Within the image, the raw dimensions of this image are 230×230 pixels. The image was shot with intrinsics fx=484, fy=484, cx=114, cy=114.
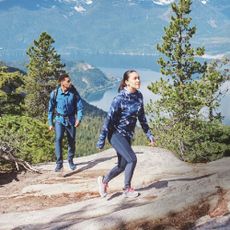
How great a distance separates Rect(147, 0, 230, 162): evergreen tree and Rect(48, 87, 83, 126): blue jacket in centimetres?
2640

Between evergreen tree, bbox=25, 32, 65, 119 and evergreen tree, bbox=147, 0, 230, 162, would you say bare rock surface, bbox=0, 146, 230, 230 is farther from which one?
evergreen tree, bbox=25, 32, 65, 119

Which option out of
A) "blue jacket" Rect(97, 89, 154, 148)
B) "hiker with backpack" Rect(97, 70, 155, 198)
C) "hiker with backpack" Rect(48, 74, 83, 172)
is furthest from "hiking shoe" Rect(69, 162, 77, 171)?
"blue jacket" Rect(97, 89, 154, 148)

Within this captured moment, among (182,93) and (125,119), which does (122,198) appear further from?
(182,93)

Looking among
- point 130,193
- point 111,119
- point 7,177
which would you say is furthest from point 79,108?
point 130,193

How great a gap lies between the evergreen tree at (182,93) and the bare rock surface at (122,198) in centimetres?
2571

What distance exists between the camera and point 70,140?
1453 cm

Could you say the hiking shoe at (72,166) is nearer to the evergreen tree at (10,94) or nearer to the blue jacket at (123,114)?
the blue jacket at (123,114)

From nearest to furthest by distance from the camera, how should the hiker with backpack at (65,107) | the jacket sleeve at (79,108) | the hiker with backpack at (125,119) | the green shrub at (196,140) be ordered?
the hiker with backpack at (125,119) < the hiker with backpack at (65,107) < the jacket sleeve at (79,108) < the green shrub at (196,140)

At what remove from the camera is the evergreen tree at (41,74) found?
191 feet

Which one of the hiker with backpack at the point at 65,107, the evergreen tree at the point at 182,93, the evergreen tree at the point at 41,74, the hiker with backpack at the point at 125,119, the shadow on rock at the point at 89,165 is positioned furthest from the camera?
the evergreen tree at the point at 41,74

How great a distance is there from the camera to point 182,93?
46969 mm

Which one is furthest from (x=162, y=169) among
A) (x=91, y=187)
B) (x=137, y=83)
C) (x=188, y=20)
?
(x=188, y=20)

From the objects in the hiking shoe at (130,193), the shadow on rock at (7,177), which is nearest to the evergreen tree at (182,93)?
the shadow on rock at (7,177)

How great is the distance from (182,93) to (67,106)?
34172 mm
